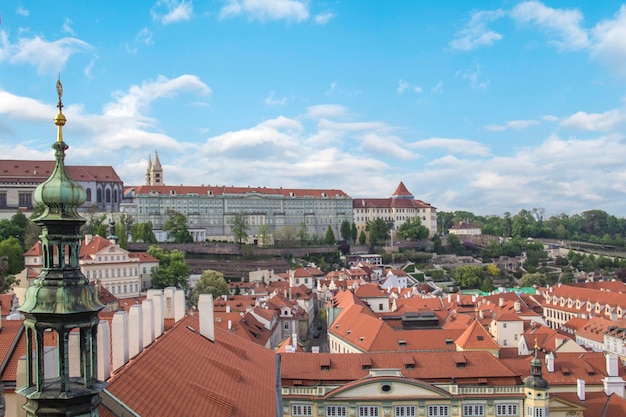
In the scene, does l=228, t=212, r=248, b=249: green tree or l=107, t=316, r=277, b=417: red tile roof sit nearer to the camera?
l=107, t=316, r=277, b=417: red tile roof

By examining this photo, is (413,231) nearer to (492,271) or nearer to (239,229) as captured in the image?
(492,271)

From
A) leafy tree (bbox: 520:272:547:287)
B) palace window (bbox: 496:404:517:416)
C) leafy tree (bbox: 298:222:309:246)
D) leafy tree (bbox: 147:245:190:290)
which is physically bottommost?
leafy tree (bbox: 520:272:547:287)

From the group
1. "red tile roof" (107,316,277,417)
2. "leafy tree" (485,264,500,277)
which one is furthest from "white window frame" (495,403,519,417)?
"leafy tree" (485,264,500,277)

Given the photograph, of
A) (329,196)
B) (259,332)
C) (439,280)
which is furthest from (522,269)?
(259,332)

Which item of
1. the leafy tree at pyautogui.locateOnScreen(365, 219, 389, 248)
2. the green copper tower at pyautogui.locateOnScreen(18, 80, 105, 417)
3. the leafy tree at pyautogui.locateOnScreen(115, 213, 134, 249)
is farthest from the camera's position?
the leafy tree at pyautogui.locateOnScreen(365, 219, 389, 248)

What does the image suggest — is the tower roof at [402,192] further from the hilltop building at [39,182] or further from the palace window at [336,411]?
the palace window at [336,411]

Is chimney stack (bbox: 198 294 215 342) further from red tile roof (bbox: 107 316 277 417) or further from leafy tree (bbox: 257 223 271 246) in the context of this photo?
leafy tree (bbox: 257 223 271 246)
